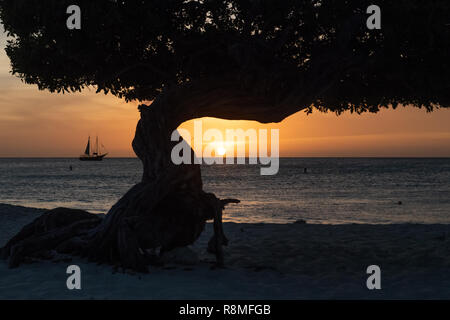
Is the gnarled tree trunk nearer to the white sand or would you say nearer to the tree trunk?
the tree trunk

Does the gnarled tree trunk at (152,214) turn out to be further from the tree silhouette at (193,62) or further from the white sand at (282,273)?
the white sand at (282,273)

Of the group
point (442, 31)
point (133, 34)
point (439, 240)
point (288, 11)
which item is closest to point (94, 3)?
point (133, 34)

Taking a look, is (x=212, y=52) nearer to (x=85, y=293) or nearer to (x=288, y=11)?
(x=288, y=11)

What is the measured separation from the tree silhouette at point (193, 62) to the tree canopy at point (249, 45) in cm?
3

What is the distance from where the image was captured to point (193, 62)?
39.9 ft

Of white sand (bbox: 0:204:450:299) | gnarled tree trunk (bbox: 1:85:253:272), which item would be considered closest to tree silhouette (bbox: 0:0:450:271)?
gnarled tree trunk (bbox: 1:85:253:272)

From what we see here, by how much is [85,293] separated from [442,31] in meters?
8.44

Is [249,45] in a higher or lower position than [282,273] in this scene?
higher

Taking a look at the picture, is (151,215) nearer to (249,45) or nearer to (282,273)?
(282,273)

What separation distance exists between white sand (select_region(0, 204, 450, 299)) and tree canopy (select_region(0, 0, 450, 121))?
3.93 m

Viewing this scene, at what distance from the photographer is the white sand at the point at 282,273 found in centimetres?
873

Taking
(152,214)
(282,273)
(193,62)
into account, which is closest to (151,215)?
(152,214)

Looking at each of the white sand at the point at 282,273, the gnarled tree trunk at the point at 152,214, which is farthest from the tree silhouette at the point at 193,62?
the white sand at the point at 282,273

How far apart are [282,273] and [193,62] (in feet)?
18.7
